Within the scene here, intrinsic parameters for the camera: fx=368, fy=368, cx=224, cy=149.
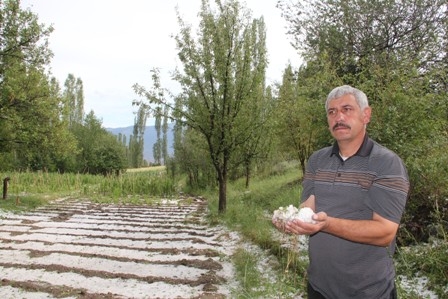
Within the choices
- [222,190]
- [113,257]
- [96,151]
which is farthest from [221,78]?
[96,151]

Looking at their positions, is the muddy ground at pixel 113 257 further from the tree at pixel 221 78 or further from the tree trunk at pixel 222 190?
the tree at pixel 221 78

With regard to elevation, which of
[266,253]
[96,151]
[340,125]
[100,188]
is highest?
[96,151]

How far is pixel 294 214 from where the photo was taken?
2119mm

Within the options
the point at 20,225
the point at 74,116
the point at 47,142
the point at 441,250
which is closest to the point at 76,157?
the point at 74,116

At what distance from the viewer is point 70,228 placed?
11.1 m

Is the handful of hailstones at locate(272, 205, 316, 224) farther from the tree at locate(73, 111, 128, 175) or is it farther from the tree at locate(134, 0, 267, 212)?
the tree at locate(73, 111, 128, 175)

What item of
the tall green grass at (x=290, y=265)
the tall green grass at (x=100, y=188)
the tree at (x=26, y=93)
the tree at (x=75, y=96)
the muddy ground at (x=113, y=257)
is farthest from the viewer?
the tree at (x=75, y=96)

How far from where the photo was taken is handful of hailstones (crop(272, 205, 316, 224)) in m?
1.98

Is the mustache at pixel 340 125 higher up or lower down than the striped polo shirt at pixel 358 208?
higher up

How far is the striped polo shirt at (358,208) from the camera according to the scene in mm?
1981


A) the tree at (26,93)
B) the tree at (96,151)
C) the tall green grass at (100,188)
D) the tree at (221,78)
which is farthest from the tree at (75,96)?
the tree at (221,78)

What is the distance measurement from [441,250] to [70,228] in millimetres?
9824

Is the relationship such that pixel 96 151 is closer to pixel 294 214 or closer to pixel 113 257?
pixel 113 257

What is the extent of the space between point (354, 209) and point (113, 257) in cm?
672
